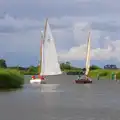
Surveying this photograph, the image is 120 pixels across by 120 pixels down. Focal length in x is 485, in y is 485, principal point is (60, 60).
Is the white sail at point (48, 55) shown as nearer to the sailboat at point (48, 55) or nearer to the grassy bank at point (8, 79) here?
the sailboat at point (48, 55)

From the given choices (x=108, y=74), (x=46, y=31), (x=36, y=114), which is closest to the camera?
(x=36, y=114)

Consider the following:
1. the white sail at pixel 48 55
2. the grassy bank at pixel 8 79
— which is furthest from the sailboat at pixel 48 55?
the grassy bank at pixel 8 79

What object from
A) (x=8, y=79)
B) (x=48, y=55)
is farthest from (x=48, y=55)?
(x=8, y=79)

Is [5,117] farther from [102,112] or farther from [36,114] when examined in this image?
[102,112]

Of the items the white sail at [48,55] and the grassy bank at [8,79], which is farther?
the white sail at [48,55]

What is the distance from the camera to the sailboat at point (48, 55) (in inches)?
4176

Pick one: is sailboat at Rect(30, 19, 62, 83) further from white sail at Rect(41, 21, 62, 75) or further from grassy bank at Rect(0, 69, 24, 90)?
grassy bank at Rect(0, 69, 24, 90)

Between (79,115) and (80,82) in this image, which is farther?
(80,82)

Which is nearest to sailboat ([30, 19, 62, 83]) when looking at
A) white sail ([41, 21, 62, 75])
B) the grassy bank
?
white sail ([41, 21, 62, 75])

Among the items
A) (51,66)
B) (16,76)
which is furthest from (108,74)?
(16,76)

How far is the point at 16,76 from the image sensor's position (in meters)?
83.4

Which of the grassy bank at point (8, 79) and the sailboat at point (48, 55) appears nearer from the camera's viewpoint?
the grassy bank at point (8, 79)

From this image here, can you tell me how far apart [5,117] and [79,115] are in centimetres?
647

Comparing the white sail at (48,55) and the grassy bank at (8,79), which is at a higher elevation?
the white sail at (48,55)
